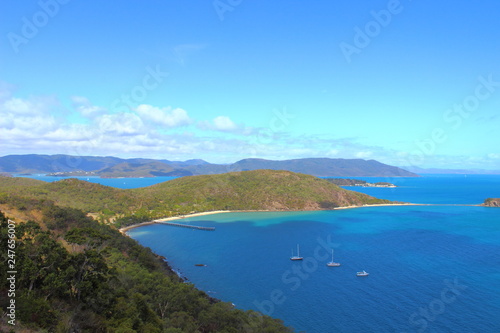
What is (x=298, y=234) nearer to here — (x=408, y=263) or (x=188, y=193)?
(x=408, y=263)

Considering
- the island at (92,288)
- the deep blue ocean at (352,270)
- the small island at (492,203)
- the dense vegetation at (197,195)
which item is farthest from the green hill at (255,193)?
the island at (92,288)

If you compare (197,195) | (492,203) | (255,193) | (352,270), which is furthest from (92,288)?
(492,203)

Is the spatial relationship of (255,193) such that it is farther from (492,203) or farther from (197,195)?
(492,203)

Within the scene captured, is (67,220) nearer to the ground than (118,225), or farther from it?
farther from it

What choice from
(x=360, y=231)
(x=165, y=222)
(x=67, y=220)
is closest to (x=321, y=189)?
(x=360, y=231)

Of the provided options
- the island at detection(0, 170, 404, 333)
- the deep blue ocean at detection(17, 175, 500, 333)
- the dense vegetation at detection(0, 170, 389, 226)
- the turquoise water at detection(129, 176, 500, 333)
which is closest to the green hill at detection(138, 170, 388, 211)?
the dense vegetation at detection(0, 170, 389, 226)

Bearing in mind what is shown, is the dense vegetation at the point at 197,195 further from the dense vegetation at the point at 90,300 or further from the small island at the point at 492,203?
the dense vegetation at the point at 90,300

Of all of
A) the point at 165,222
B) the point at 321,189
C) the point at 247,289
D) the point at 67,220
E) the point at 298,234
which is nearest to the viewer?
the point at 247,289
